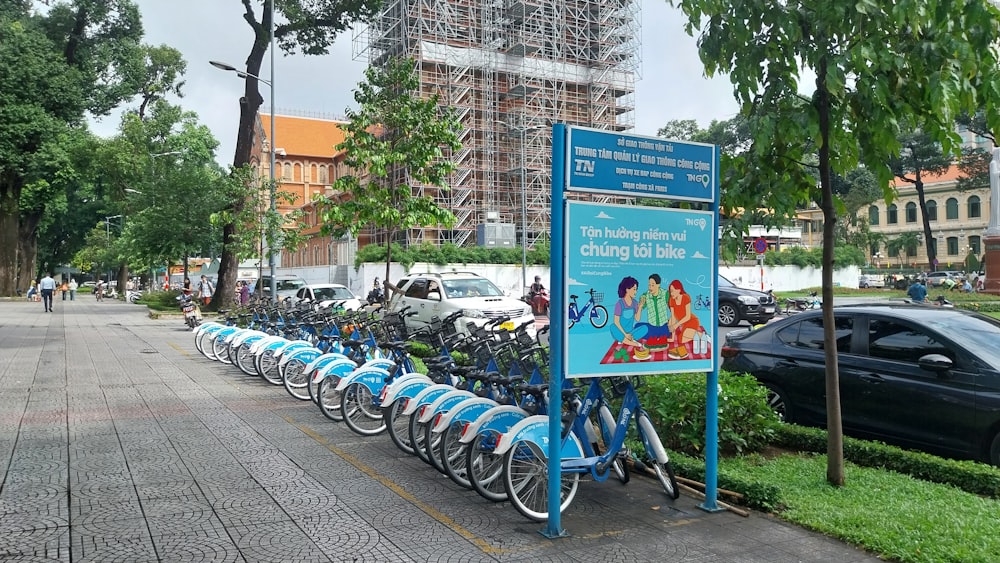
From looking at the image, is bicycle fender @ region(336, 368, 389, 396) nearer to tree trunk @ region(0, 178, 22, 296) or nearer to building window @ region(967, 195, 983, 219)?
tree trunk @ region(0, 178, 22, 296)

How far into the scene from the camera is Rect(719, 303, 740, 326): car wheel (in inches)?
898

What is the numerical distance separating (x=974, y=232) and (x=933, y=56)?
84.4m

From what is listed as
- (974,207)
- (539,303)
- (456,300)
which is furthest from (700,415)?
→ (974,207)

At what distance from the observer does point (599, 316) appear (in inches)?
203

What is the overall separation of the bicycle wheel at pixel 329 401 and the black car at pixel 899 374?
4440 millimetres

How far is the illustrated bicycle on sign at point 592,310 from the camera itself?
5.04 meters

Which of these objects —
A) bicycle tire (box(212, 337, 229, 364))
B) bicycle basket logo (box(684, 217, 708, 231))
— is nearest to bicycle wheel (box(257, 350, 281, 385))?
bicycle tire (box(212, 337, 229, 364))

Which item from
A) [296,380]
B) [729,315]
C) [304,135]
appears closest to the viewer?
[296,380]

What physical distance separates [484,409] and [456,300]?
11975 mm

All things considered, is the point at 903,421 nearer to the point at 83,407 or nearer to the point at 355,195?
the point at 83,407

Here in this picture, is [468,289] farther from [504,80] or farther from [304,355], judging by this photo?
[504,80]

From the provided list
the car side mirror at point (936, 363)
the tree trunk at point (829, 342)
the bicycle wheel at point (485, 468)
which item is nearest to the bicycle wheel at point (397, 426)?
the bicycle wheel at point (485, 468)

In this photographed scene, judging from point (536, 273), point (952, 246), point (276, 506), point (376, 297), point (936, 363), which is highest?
point (952, 246)

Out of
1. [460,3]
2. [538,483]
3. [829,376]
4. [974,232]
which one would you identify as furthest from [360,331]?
[974,232]
